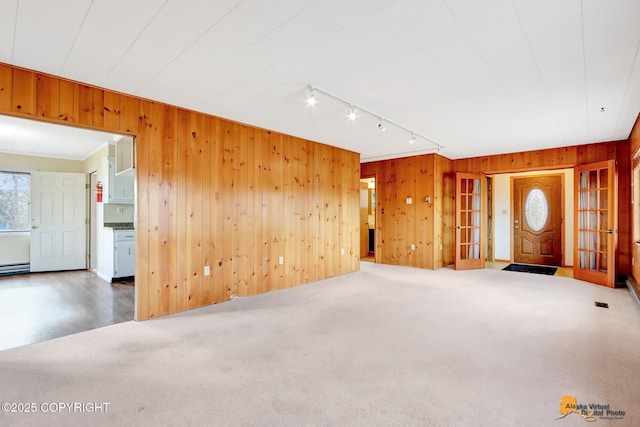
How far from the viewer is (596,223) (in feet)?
17.2

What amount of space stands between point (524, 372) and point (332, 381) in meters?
1.39

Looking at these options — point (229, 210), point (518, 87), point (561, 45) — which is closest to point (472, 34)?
point (561, 45)

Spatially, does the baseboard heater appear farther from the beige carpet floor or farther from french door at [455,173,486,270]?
french door at [455,173,486,270]

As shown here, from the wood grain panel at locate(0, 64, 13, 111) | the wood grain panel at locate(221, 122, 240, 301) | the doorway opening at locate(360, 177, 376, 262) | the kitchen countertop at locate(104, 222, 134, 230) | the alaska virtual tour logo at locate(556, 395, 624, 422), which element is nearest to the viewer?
the alaska virtual tour logo at locate(556, 395, 624, 422)

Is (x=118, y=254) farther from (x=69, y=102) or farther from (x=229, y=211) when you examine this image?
(x=69, y=102)

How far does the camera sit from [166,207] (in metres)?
3.52

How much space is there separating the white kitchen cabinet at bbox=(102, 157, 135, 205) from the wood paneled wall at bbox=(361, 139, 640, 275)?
496cm

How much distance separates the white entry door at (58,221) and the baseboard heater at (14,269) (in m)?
0.21

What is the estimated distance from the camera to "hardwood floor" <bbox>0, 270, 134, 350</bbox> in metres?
3.09

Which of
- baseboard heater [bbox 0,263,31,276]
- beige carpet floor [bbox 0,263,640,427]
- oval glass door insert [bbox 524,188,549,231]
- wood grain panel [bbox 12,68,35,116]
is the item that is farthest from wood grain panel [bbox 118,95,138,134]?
oval glass door insert [bbox 524,188,549,231]

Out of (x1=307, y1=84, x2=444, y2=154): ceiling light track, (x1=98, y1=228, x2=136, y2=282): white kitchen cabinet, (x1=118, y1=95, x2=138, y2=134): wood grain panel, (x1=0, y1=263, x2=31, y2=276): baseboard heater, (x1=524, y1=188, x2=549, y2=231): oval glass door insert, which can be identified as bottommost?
(x1=0, y1=263, x2=31, y2=276): baseboard heater

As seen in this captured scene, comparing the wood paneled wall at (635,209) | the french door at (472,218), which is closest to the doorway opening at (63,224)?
the french door at (472,218)

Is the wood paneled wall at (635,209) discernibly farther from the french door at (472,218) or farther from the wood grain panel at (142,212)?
the wood grain panel at (142,212)

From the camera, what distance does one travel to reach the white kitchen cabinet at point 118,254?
A: 5.34 metres
